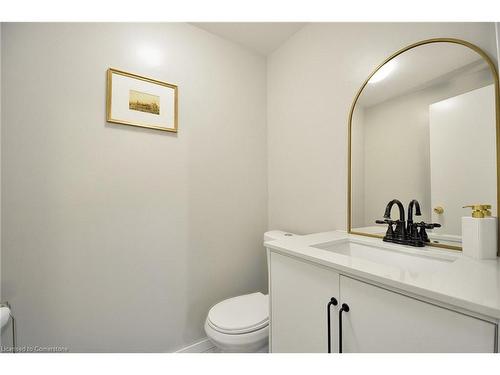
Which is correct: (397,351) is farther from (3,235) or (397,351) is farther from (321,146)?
(3,235)

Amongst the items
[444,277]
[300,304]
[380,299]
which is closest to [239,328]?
[300,304]

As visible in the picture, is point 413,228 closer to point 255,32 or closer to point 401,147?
point 401,147

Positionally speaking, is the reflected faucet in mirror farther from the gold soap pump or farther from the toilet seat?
the toilet seat

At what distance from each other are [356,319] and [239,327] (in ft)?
2.18

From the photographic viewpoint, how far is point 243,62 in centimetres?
169

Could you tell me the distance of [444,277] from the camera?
569 mm

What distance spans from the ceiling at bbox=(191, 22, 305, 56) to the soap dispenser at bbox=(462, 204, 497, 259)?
1528 mm

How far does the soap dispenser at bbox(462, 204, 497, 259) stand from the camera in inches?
28.1

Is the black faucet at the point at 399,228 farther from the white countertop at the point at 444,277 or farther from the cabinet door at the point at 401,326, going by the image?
the cabinet door at the point at 401,326

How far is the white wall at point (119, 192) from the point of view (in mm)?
1014
